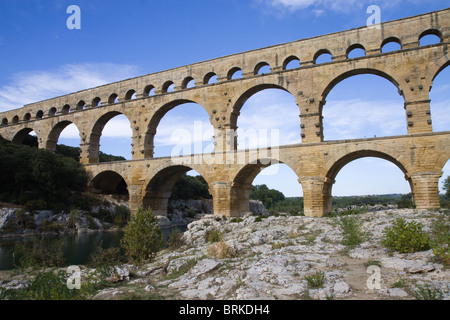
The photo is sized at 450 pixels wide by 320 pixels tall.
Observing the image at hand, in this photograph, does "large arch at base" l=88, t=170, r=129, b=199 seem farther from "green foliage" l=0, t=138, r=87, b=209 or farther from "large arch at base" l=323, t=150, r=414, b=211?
"large arch at base" l=323, t=150, r=414, b=211

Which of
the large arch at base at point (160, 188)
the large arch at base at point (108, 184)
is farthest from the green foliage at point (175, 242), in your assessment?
the large arch at base at point (108, 184)

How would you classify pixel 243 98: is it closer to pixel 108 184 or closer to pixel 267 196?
pixel 108 184

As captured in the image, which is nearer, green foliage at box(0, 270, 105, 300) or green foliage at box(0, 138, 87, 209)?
green foliage at box(0, 270, 105, 300)

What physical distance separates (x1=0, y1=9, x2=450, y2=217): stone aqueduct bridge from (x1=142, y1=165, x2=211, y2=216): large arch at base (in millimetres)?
87

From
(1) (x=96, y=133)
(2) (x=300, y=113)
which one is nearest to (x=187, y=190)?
(1) (x=96, y=133)

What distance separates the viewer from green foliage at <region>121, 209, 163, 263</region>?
33.0ft

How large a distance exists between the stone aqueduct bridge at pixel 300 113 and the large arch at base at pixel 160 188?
9cm

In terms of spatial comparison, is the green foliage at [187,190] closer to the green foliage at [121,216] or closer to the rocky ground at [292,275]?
the green foliage at [121,216]

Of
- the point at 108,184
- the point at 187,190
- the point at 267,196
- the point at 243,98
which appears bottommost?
the point at 267,196

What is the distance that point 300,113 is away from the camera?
1966 centimetres

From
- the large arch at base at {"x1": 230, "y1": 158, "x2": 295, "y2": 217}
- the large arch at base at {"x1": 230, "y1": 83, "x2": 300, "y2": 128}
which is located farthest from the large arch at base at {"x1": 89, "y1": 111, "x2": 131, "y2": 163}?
the large arch at base at {"x1": 230, "y1": 158, "x2": 295, "y2": 217}

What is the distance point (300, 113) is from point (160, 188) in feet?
38.9

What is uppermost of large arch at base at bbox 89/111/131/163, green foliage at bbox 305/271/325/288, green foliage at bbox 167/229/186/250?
large arch at base at bbox 89/111/131/163
